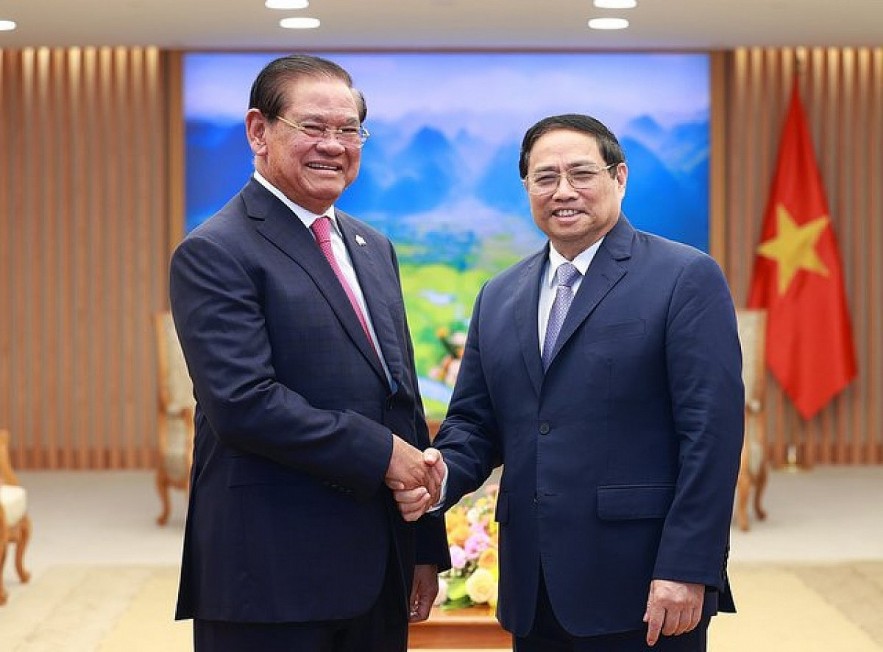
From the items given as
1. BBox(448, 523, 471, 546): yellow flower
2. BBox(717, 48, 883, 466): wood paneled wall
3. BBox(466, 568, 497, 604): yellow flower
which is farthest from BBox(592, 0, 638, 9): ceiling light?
BBox(466, 568, 497, 604): yellow flower

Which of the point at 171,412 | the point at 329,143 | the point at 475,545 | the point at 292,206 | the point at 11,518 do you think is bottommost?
the point at 11,518

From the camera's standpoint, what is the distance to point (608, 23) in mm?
9008

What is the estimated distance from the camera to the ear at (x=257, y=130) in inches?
118

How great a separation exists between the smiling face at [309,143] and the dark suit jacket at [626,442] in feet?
1.80

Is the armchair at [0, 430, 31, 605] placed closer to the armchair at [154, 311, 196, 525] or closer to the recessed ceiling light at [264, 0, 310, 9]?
the armchair at [154, 311, 196, 525]

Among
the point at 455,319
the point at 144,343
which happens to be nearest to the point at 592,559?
the point at 455,319

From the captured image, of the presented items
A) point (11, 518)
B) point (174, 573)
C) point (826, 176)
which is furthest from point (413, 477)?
point (826, 176)

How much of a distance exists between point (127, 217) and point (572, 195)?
25.8ft

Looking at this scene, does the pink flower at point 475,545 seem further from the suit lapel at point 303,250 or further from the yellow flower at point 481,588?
the suit lapel at point 303,250

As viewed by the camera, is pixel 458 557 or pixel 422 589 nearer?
pixel 422 589

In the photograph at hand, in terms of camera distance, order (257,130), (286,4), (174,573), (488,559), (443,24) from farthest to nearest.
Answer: (443,24), (286,4), (174,573), (488,559), (257,130)

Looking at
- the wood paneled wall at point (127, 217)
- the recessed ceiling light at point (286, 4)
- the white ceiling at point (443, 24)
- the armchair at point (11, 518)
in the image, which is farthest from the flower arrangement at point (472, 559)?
the wood paneled wall at point (127, 217)

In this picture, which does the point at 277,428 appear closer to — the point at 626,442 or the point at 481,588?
the point at 626,442

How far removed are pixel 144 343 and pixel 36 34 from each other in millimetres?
2437
